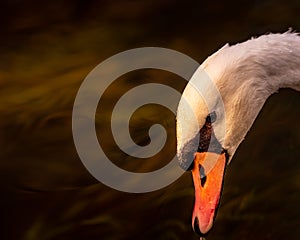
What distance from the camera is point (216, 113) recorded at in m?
1.01

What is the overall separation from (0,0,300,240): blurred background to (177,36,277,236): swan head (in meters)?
0.05

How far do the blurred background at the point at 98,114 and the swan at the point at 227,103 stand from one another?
0.16 feet

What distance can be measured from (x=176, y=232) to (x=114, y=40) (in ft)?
1.26

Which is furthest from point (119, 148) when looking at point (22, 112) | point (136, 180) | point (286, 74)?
point (286, 74)

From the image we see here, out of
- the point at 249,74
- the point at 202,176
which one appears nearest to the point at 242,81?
the point at 249,74

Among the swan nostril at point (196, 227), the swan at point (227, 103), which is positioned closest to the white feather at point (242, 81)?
the swan at point (227, 103)

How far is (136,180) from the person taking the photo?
41.4 inches

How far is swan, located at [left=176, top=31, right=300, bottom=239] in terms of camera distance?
0.98m

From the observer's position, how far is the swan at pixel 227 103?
0.98 m

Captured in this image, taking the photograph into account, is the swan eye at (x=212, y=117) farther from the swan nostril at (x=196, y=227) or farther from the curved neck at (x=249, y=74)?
the swan nostril at (x=196, y=227)

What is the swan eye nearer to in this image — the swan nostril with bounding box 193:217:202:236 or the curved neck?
the curved neck

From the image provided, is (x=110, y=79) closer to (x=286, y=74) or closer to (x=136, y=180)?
(x=136, y=180)

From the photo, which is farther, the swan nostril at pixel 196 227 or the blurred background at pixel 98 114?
the swan nostril at pixel 196 227

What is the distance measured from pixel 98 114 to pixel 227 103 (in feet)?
0.75
